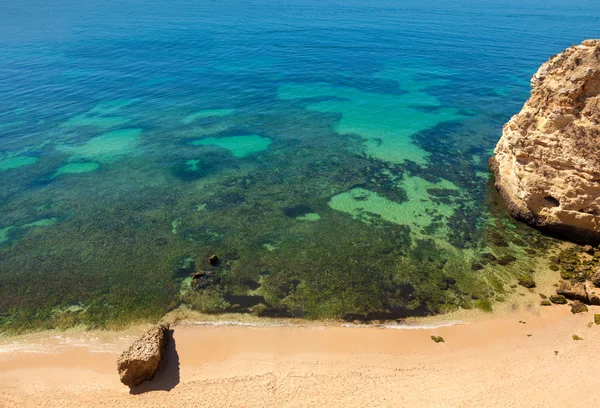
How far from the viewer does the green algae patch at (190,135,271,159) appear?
3500 centimetres

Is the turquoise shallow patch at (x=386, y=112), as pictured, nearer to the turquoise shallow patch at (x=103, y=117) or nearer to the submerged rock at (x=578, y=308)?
the submerged rock at (x=578, y=308)

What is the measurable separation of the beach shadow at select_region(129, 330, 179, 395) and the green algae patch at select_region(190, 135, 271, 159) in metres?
21.3

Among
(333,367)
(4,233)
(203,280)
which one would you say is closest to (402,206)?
(333,367)

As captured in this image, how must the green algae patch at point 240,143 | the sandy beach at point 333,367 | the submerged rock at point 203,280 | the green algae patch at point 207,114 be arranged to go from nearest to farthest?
1. the sandy beach at point 333,367
2. the submerged rock at point 203,280
3. the green algae patch at point 240,143
4. the green algae patch at point 207,114

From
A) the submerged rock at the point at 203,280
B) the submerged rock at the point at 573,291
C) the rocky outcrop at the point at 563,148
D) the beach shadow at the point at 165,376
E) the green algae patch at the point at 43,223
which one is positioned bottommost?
the green algae patch at the point at 43,223

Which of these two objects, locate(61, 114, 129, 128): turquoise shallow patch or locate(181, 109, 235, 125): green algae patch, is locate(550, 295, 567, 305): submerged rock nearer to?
locate(181, 109, 235, 125): green algae patch

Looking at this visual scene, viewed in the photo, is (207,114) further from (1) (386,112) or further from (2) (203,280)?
(2) (203,280)

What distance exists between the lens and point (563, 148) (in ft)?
65.4

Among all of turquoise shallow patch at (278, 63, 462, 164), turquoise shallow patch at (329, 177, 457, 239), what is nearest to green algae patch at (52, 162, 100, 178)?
turquoise shallow patch at (329, 177, 457, 239)

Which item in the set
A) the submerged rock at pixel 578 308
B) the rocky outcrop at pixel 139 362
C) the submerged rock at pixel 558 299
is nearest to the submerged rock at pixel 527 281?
the submerged rock at pixel 558 299

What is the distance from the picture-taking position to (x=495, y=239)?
72.7 ft

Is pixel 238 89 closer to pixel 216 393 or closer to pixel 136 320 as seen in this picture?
pixel 136 320

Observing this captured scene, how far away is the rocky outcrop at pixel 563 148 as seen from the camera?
19.1 metres

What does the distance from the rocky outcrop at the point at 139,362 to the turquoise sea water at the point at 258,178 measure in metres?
3.51
